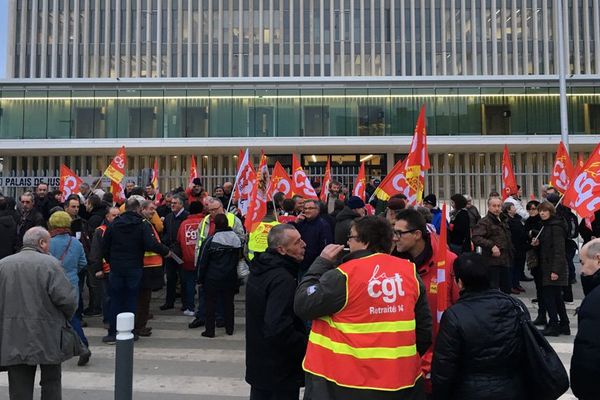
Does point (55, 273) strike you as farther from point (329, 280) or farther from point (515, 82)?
point (515, 82)

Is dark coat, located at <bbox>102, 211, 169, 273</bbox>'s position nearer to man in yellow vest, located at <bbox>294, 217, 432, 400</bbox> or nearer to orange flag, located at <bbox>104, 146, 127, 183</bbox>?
man in yellow vest, located at <bbox>294, 217, 432, 400</bbox>

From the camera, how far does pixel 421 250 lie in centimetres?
400

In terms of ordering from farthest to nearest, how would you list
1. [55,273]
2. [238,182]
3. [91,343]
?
[238,182] < [91,343] < [55,273]

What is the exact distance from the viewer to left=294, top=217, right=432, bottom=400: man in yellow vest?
292 cm

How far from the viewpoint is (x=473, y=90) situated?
92.0ft

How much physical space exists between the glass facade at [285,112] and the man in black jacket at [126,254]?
21356 millimetres

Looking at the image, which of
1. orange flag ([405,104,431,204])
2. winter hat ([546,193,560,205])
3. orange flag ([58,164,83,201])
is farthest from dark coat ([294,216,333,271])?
orange flag ([58,164,83,201])

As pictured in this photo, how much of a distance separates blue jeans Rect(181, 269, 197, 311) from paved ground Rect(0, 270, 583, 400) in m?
0.69

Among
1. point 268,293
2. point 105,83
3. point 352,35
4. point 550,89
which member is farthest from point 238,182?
point 352,35

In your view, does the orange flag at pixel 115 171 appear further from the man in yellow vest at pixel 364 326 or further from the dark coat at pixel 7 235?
the man in yellow vest at pixel 364 326

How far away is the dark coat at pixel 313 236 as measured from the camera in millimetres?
7672

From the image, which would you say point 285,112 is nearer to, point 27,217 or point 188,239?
point 27,217

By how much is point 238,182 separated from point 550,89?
23.4 m

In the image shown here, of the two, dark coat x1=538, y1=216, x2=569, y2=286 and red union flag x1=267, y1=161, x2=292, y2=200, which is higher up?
red union flag x1=267, y1=161, x2=292, y2=200
